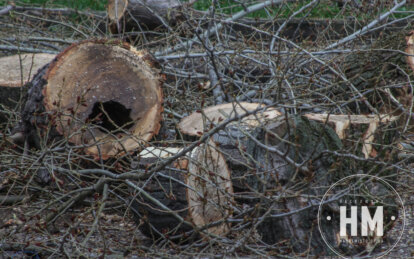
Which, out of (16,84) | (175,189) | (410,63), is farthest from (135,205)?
(410,63)

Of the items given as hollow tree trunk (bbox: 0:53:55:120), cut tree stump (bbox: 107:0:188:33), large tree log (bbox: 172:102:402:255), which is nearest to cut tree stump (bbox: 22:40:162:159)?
hollow tree trunk (bbox: 0:53:55:120)

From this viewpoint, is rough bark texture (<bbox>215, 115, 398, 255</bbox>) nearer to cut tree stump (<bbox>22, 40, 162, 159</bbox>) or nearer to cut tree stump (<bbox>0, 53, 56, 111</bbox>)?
cut tree stump (<bbox>22, 40, 162, 159</bbox>)

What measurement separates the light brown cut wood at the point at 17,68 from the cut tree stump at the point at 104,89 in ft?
2.81

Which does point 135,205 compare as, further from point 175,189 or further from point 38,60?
point 38,60

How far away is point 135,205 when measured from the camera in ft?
11.4

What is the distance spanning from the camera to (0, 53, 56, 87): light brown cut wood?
5.23m

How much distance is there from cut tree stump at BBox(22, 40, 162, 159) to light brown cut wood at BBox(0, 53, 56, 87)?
857mm

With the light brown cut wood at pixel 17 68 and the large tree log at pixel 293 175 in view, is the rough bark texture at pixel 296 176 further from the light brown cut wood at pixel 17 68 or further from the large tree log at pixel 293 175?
the light brown cut wood at pixel 17 68

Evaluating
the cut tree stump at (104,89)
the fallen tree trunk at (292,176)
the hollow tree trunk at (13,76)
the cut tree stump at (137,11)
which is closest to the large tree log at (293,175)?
the fallen tree trunk at (292,176)

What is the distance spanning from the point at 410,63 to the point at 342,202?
252 cm

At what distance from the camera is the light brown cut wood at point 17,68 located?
Answer: 5234mm

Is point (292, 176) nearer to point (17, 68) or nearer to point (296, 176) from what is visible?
point (296, 176)

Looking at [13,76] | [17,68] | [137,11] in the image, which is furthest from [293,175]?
[137,11]

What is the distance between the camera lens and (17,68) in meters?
5.57
